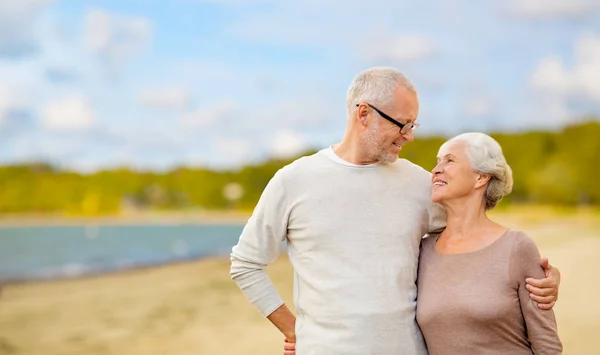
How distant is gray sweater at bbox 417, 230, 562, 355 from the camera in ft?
9.00

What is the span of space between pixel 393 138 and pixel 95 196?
84401 mm

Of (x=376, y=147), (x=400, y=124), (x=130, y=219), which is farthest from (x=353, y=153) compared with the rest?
(x=130, y=219)

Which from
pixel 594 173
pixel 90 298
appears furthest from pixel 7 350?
pixel 594 173

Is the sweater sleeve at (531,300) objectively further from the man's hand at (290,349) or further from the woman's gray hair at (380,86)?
the man's hand at (290,349)

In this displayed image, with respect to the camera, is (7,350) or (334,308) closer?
→ (334,308)

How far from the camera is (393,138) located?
9.45 feet

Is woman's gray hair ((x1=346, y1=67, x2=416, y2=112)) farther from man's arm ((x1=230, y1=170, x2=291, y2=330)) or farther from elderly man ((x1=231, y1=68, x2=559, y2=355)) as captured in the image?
man's arm ((x1=230, y1=170, x2=291, y2=330))

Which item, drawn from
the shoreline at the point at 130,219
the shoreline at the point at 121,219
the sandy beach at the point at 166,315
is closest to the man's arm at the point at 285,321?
the sandy beach at the point at 166,315

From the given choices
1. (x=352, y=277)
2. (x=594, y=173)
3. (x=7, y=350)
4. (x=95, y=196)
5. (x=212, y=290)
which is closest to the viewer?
(x=352, y=277)

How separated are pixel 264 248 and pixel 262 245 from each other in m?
0.01

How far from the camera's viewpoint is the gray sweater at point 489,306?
2.74 m

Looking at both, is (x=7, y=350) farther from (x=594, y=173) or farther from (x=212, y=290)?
(x=594, y=173)

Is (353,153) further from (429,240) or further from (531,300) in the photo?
(531,300)

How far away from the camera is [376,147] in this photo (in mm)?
2863
